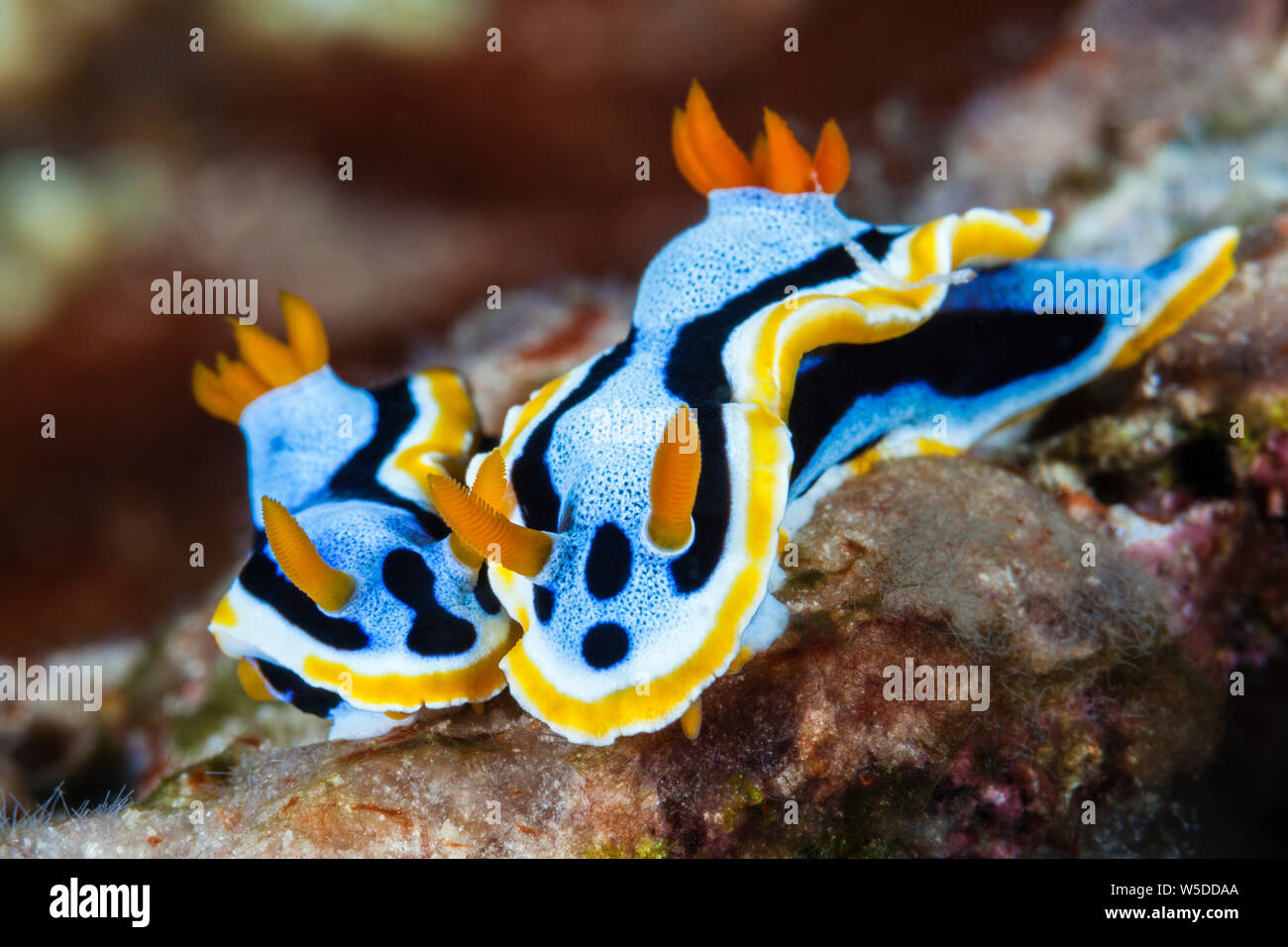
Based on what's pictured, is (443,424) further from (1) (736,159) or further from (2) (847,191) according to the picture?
(2) (847,191)

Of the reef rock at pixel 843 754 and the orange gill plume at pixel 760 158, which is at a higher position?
the orange gill plume at pixel 760 158

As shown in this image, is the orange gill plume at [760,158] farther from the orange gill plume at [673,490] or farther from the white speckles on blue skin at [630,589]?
the orange gill plume at [673,490]

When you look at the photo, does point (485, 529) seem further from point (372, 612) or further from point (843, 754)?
point (843, 754)

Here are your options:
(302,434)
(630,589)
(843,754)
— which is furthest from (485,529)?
(302,434)

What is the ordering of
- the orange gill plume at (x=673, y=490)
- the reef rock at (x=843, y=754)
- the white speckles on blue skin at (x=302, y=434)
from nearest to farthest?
the orange gill plume at (x=673, y=490), the reef rock at (x=843, y=754), the white speckles on blue skin at (x=302, y=434)

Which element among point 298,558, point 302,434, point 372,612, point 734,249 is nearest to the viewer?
point 298,558

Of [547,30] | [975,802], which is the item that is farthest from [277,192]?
[975,802]

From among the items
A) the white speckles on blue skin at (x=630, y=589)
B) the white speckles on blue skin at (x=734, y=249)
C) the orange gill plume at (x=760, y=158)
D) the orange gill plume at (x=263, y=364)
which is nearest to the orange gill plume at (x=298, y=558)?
the white speckles on blue skin at (x=630, y=589)

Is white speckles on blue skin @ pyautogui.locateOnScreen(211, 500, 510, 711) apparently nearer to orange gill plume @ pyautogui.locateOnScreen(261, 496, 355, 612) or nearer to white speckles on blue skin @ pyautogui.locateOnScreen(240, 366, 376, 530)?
orange gill plume @ pyautogui.locateOnScreen(261, 496, 355, 612)
